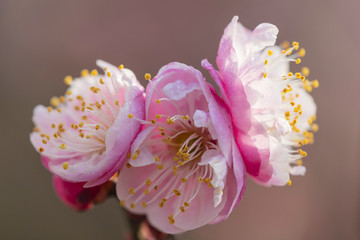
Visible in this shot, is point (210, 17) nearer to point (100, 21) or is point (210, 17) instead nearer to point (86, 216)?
point (100, 21)

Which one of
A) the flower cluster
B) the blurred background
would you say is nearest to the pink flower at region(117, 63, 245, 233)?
the flower cluster

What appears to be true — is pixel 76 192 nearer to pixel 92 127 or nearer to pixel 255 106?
pixel 92 127

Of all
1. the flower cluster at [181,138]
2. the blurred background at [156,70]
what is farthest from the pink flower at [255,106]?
the blurred background at [156,70]

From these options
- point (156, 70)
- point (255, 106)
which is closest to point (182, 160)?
point (255, 106)

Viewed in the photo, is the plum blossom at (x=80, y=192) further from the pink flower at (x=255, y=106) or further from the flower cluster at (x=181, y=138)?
the pink flower at (x=255, y=106)

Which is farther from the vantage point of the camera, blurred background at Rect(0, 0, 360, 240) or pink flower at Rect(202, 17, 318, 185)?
blurred background at Rect(0, 0, 360, 240)

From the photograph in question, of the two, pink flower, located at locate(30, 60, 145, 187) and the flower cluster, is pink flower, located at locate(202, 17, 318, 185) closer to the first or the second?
the flower cluster

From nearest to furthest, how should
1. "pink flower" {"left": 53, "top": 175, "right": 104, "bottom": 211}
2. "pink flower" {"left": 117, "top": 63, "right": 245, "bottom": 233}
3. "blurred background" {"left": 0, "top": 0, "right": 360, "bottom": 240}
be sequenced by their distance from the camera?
1. "pink flower" {"left": 117, "top": 63, "right": 245, "bottom": 233}
2. "pink flower" {"left": 53, "top": 175, "right": 104, "bottom": 211}
3. "blurred background" {"left": 0, "top": 0, "right": 360, "bottom": 240}

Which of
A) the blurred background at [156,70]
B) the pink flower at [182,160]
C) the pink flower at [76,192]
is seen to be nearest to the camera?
the pink flower at [182,160]
